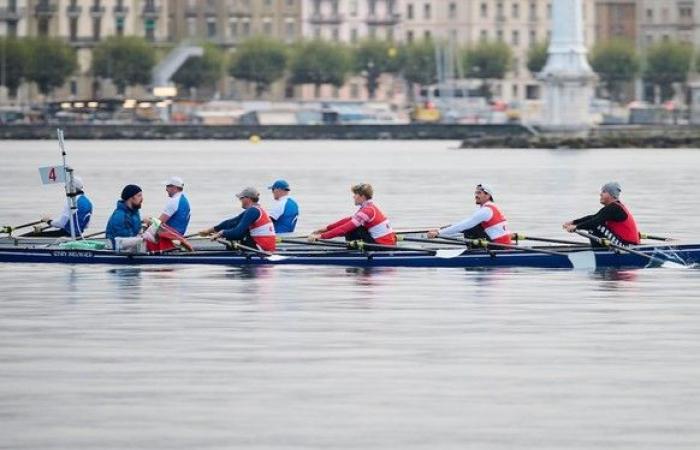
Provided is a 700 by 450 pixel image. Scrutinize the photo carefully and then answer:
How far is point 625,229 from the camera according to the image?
3728cm

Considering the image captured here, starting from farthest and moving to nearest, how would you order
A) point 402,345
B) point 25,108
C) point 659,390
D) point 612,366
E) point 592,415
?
point 25,108, point 402,345, point 612,366, point 659,390, point 592,415

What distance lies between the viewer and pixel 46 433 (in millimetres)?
21219

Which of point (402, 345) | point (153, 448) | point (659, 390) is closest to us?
point (153, 448)

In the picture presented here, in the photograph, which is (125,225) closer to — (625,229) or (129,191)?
(129,191)

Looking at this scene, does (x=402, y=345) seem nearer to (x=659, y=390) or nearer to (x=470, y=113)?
(x=659, y=390)

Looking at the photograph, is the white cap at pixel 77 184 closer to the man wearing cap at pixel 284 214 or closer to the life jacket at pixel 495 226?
the man wearing cap at pixel 284 214

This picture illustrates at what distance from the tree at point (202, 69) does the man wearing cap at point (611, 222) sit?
151 metres

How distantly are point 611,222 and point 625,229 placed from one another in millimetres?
378

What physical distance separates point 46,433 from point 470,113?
17096 centimetres

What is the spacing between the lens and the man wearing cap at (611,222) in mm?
36562

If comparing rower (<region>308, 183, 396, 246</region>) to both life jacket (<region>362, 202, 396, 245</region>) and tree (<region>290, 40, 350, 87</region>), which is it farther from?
tree (<region>290, 40, 350, 87</region>)

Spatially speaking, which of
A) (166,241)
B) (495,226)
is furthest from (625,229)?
(166,241)

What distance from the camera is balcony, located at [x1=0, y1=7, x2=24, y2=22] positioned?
198 meters

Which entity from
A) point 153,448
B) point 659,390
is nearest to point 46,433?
point 153,448
